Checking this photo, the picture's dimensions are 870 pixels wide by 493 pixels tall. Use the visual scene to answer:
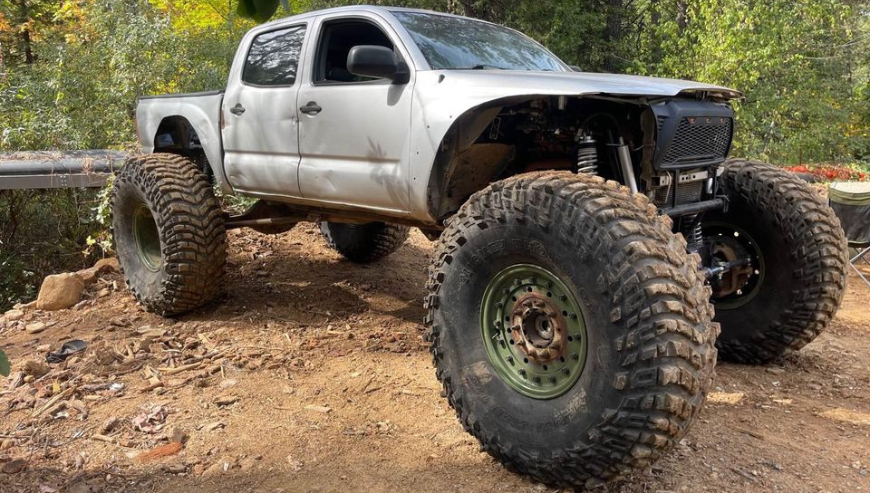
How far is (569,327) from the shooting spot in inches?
110

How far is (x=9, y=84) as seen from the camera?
1236 centimetres

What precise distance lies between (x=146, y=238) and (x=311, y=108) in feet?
7.85

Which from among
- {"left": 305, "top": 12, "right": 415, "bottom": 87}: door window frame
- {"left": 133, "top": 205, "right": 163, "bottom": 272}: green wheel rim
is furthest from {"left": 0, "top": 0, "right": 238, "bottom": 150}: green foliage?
{"left": 305, "top": 12, "right": 415, "bottom": 87}: door window frame

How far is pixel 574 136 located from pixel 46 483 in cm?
294

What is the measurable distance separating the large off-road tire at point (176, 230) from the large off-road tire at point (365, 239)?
172 centimetres

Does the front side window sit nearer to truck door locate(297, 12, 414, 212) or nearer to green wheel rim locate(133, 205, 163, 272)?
truck door locate(297, 12, 414, 212)

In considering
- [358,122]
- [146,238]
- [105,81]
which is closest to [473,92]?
[358,122]

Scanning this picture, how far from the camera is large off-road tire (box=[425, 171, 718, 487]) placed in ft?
8.09

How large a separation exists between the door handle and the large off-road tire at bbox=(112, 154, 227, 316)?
4.51ft

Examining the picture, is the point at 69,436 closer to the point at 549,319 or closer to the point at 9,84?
the point at 549,319

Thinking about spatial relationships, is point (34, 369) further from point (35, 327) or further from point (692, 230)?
point (692, 230)

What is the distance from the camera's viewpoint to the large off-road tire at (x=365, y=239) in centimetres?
Result: 687

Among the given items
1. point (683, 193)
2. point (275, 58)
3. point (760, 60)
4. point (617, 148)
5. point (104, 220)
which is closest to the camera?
point (617, 148)

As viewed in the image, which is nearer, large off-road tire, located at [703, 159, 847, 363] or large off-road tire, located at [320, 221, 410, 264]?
large off-road tire, located at [703, 159, 847, 363]
